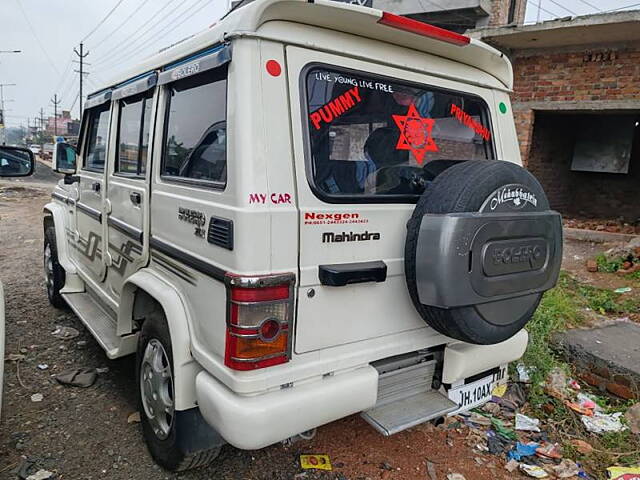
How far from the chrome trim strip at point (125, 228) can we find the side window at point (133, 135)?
0.33 meters

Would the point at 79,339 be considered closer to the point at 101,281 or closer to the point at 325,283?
the point at 101,281

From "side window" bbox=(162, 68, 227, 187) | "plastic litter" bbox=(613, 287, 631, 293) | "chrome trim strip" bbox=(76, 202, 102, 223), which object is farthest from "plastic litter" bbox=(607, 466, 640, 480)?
"chrome trim strip" bbox=(76, 202, 102, 223)

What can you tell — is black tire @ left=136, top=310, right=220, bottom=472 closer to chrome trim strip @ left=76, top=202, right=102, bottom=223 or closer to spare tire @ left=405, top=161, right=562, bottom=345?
spare tire @ left=405, top=161, right=562, bottom=345

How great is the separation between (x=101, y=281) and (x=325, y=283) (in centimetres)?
233

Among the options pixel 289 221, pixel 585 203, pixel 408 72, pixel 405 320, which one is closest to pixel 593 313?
pixel 405 320

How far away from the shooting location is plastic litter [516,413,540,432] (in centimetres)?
310

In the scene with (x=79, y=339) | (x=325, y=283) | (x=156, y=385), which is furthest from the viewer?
(x=79, y=339)

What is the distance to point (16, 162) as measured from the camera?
284 cm

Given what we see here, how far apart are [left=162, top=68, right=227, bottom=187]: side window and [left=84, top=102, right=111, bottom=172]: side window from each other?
4.04ft

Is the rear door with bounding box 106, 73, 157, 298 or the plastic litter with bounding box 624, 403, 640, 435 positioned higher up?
the rear door with bounding box 106, 73, 157, 298

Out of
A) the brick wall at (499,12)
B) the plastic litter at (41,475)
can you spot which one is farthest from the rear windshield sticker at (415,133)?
the brick wall at (499,12)

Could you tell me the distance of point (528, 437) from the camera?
3.05m

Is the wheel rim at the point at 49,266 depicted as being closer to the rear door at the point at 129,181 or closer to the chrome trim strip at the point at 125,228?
the rear door at the point at 129,181

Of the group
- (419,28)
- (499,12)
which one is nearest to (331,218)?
(419,28)
